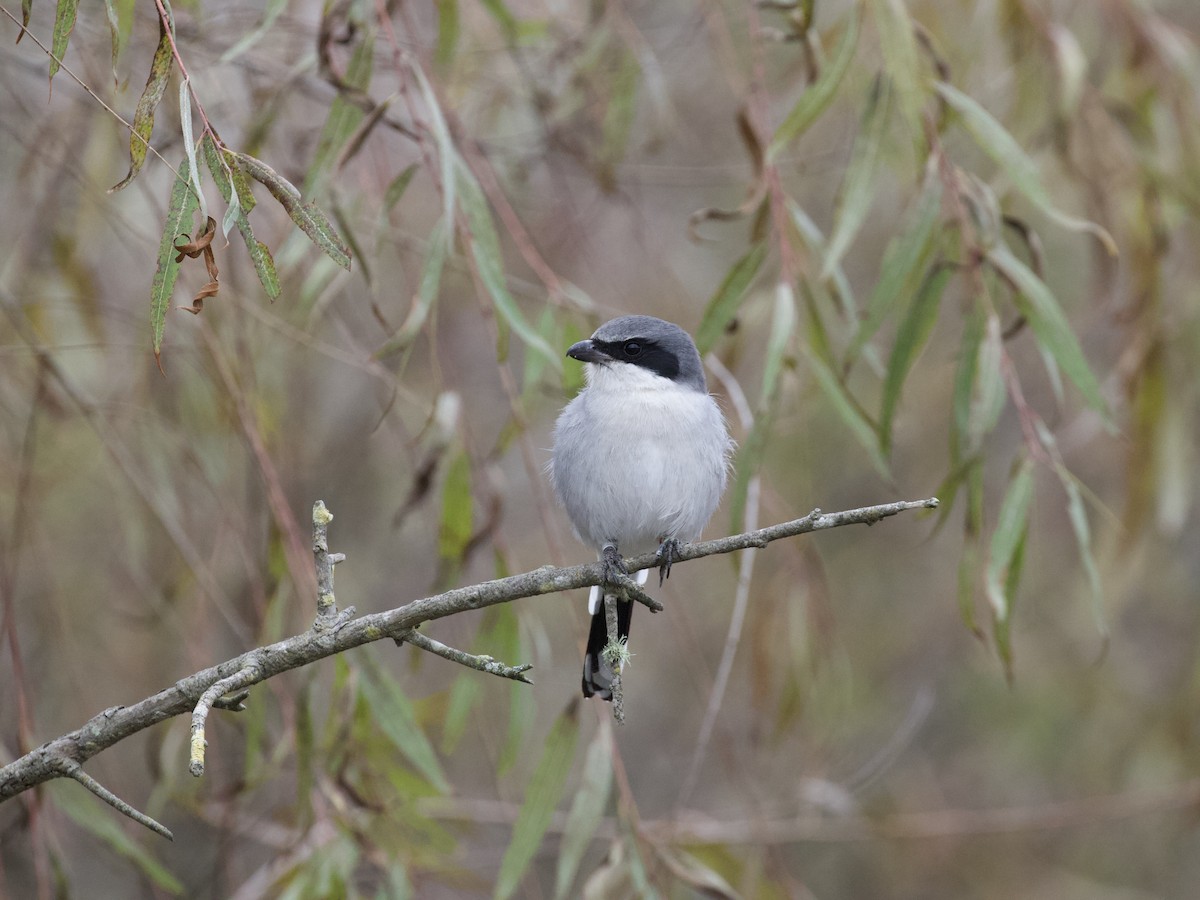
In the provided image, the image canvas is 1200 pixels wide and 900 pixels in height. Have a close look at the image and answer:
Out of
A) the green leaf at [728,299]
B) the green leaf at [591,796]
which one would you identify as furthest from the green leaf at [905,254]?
the green leaf at [591,796]

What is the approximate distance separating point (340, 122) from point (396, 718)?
49.3 inches

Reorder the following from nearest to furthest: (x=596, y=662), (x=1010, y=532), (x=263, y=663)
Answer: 1. (x=263, y=663)
2. (x=1010, y=532)
3. (x=596, y=662)

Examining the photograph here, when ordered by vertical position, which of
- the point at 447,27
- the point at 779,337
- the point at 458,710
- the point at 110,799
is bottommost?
the point at 458,710

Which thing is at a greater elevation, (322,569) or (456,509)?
(322,569)

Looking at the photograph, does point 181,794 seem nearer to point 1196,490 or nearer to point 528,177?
point 528,177

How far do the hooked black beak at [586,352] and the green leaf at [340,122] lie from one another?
29.0 inches

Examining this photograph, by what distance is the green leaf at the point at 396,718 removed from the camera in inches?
103

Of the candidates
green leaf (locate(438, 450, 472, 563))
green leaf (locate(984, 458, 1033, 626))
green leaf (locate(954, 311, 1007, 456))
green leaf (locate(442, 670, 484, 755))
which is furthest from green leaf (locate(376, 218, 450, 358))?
green leaf (locate(984, 458, 1033, 626))

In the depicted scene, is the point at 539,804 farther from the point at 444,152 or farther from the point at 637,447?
the point at 444,152

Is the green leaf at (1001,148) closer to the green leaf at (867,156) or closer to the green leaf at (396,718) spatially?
the green leaf at (867,156)

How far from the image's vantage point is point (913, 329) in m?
2.77

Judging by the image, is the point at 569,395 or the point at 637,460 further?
the point at 637,460

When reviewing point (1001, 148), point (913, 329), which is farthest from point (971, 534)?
point (1001, 148)

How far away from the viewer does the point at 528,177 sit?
12.9ft
